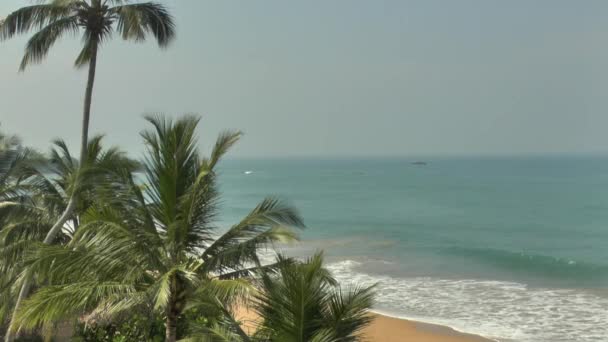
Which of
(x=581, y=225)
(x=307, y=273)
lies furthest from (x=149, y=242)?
(x=581, y=225)

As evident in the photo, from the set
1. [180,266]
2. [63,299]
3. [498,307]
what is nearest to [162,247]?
[180,266]

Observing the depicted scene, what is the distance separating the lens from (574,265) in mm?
31375

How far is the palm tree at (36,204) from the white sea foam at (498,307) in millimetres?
12337

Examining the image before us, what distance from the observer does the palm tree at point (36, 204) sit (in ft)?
33.2

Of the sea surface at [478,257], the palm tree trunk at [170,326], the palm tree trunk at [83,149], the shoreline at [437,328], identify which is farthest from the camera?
the sea surface at [478,257]

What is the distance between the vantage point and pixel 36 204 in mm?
12109

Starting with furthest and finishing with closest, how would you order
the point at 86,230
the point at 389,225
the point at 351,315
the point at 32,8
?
1. the point at 389,225
2. the point at 32,8
3. the point at 86,230
4. the point at 351,315

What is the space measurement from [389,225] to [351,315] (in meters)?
42.6

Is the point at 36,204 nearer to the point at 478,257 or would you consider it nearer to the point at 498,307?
the point at 498,307

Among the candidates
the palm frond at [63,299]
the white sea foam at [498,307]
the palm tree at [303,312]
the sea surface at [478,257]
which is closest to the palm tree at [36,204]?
the palm frond at [63,299]

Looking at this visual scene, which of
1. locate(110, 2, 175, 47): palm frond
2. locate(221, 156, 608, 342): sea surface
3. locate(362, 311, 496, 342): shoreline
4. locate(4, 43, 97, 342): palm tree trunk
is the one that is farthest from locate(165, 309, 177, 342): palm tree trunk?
locate(362, 311, 496, 342): shoreline

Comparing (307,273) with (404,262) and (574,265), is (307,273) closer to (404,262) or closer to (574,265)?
(404,262)

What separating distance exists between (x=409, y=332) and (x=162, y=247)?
12.3 m

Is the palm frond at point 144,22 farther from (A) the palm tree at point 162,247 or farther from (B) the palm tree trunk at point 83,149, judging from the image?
(A) the palm tree at point 162,247
